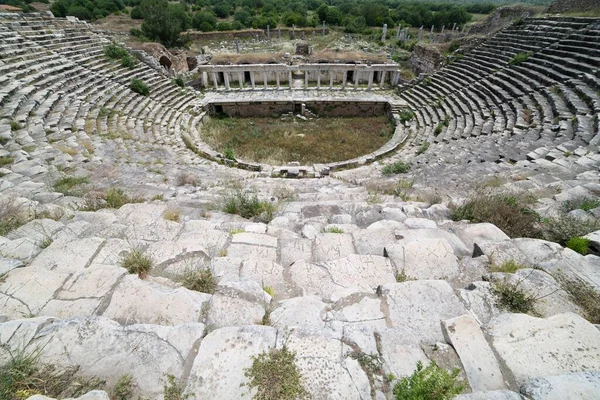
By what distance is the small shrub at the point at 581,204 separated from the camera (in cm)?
415

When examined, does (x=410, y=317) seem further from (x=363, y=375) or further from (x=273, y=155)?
(x=273, y=155)

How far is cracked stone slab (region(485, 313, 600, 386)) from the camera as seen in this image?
183cm

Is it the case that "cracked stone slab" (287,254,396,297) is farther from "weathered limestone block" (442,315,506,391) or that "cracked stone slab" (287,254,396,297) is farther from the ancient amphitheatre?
"weathered limestone block" (442,315,506,391)

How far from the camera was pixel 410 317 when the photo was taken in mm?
2395

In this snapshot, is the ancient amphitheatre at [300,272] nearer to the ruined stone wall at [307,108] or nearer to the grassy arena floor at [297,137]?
the grassy arena floor at [297,137]

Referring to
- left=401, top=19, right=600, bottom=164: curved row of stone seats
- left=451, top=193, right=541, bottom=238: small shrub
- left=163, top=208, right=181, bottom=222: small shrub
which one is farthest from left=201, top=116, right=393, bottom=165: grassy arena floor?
left=451, top=193, right=541, bottom=238: small shrub

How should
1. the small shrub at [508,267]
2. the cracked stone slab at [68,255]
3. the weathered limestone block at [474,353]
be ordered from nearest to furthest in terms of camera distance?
the weathered limestone block at [474,353]
the small shrub at [508,267]
the cracked stone slab at [68,255]

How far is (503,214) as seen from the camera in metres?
4.15

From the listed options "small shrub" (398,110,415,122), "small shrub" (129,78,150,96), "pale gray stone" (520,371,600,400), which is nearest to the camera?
"pale gray stone" (520,371,600,400)

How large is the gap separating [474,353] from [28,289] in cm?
362

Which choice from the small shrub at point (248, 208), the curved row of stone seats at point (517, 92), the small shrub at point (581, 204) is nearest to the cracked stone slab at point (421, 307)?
the small shrub at point (248, 208)

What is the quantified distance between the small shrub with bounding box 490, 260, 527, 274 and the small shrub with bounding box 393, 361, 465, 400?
5.49ft

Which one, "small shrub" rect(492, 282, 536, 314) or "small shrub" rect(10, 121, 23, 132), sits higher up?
"small shrub" rect(492, 282, 536, 314)

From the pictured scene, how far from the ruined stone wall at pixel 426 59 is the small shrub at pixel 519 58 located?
6.00 m
